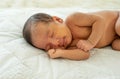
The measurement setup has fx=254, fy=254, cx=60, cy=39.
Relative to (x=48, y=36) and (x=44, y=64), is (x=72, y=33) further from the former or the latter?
(x=44, y=64)

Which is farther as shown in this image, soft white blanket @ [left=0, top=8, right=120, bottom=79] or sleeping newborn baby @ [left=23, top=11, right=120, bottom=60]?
sleeping newborn baby @ [left=23, top=11, right=120, bottom=60]

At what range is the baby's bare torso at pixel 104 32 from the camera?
1274 mm

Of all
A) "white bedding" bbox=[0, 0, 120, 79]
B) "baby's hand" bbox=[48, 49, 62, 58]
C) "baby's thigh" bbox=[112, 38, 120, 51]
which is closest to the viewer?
"white bedding" bbox=[0, 0, 120, 79]

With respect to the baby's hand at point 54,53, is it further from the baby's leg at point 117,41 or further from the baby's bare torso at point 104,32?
the baby's leg at point 117,41

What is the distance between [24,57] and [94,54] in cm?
32

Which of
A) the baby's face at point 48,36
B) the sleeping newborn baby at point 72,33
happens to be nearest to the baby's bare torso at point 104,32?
the sleeping newborn baby at point 72,33

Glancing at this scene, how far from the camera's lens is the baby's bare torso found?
50.2 inches

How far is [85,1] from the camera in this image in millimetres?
1830

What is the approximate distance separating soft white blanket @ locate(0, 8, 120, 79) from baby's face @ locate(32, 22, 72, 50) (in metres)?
0.04

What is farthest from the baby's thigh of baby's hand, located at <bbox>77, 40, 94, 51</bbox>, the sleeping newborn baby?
baby's hand, located at <bbox>77, 40, 94, 51</bbox>

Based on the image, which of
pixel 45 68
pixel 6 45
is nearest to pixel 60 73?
pixel 45 68

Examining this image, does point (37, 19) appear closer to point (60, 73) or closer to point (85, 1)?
point (60, 73)

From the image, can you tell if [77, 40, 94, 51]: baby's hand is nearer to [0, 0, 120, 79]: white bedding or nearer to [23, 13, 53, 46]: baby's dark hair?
[0, 0, 120, 79]: white bedding

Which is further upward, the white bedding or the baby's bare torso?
the baby's bare torso
